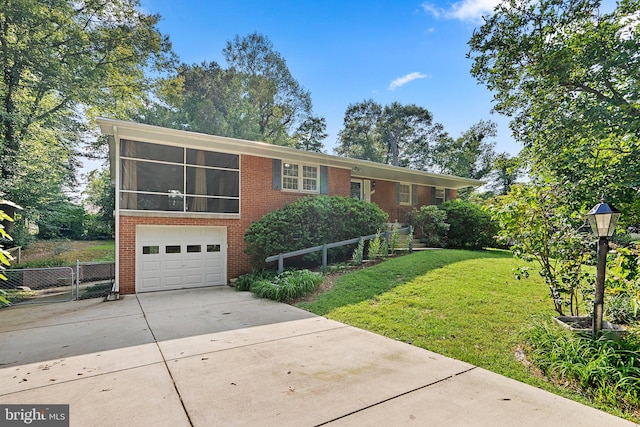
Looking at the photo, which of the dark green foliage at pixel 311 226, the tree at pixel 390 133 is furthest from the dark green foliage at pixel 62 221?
the tree at pixel 390 133

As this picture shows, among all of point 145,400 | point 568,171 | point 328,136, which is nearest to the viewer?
point 145,400

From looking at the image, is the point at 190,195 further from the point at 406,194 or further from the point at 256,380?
the point at 406,194

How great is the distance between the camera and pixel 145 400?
3.01 meters

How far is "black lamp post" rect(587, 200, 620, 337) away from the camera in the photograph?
11.8 feet

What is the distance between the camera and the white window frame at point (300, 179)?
11712 millimetres

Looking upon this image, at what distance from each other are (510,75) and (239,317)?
6600mm

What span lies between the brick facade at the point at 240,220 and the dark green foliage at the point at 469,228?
22.9ft

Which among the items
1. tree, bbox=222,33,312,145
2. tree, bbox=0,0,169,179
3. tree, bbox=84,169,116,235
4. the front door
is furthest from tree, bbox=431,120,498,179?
tree, bbox=84,169,116,235

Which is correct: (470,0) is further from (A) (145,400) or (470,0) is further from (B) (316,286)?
(A) (145,400)

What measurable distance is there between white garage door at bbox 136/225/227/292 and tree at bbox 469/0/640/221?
879 centimetres

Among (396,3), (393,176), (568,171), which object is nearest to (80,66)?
(396,3)

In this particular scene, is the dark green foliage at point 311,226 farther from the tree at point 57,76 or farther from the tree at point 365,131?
the tree at point 365,131

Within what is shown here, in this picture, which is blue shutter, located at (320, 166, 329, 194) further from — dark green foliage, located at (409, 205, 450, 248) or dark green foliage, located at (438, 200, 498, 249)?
dark green foliage, located at (438, 200, 498, 249)

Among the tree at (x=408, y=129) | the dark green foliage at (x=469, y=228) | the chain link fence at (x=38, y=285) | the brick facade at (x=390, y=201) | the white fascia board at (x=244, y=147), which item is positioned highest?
the tree at (x=408, y=129)
